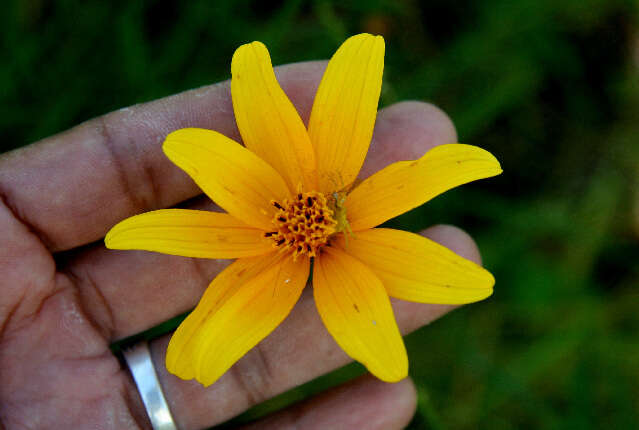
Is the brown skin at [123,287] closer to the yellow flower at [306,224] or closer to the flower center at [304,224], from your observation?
the yellow flower at [306,224]

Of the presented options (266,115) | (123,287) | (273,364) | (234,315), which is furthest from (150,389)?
(266,115)

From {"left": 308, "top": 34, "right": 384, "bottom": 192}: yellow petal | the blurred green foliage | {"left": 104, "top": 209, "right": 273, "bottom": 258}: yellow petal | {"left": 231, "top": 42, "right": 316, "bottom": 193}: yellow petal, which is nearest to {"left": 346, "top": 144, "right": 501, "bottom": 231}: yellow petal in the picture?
{"left": 308, "top": 34, "right": 384, "bottom": 192}: yellow petal

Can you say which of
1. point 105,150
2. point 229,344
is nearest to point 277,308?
point 229,344

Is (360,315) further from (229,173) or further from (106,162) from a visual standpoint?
(106,162)

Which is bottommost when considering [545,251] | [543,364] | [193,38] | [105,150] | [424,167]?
[543,364]

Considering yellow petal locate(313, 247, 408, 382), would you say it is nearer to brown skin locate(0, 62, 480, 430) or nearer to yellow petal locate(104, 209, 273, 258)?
yellow petal locate(104, 209, 273, 258)

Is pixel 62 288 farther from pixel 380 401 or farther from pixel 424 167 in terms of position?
pixel 424 167
